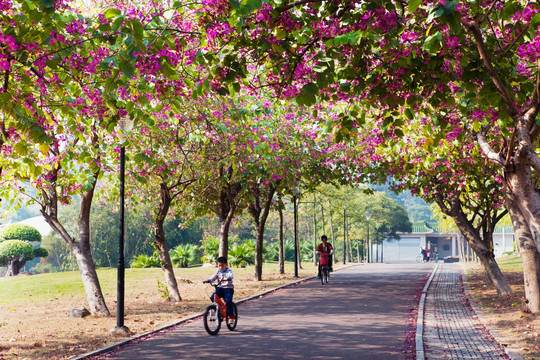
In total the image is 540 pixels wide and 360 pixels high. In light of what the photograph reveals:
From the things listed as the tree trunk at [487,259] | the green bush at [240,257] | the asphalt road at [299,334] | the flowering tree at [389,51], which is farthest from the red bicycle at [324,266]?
the green bush at [240,257]

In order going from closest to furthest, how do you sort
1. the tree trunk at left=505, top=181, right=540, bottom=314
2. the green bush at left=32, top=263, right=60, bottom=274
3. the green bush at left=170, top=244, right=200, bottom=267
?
the tree trunk at left=505, top=181, right=540, bottom=314
the green bush at left=170, top=244, right=200, bottom=267
the green bush at left=32, top=263, right=60, bottom=274

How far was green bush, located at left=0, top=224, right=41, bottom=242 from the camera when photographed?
41438 mm

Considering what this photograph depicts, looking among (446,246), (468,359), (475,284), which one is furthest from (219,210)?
(446,246)

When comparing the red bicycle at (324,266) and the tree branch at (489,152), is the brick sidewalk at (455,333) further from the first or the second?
the red bicycle at (324,266)

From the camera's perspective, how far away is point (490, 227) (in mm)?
25375

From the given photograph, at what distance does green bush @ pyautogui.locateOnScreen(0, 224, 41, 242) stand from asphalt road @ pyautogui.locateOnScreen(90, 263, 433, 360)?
96.1 ft

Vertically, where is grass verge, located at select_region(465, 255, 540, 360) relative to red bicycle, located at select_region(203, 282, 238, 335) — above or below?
below

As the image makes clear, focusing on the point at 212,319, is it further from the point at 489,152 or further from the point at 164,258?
the point at 164,258

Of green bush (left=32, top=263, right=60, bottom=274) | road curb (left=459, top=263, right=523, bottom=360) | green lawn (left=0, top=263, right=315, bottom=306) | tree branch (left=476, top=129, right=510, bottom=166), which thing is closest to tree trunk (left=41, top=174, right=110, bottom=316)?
green lawn (left=0, top=263, right=315, bottom=306)

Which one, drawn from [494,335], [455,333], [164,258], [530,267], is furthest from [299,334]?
[164,258]

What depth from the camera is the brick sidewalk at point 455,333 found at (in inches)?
367

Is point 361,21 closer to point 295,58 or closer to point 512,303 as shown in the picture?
point 295,58

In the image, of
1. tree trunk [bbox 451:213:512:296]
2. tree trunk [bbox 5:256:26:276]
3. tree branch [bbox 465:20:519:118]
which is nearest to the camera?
tree branch [bbox 465:20:519:118]

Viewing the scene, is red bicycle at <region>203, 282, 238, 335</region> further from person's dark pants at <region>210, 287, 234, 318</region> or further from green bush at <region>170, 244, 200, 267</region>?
green bush at <region>170, 244, 200, 267</region>
